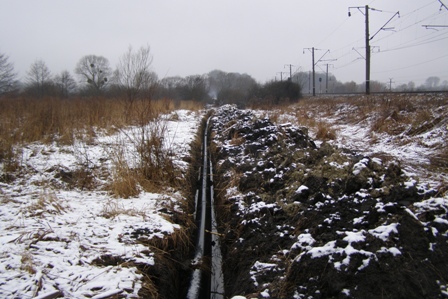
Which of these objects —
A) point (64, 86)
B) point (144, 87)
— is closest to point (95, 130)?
point (144, 87)

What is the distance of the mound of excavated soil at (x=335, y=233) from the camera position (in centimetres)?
229

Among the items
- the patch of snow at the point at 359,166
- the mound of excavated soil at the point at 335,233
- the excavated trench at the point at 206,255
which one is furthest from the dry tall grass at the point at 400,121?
the excavated trench at the point at 206,255

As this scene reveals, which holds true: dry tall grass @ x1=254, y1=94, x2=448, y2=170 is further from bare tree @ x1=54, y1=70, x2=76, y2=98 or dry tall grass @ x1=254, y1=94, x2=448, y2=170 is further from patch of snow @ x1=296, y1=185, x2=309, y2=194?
bare tree @ x1=54, y1=70, x2=76, y2=98

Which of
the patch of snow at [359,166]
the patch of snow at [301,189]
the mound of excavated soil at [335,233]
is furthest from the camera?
the patch of snow at [301,189]

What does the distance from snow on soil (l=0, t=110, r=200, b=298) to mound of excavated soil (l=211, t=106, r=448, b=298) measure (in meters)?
1.15

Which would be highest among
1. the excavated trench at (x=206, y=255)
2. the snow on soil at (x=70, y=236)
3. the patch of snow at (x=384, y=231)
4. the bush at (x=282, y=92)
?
the bush at (x=282, y=92)

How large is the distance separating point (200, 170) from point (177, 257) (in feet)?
14.7

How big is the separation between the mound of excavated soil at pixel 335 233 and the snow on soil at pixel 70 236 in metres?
1.15

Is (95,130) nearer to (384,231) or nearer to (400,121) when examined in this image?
(384,231)

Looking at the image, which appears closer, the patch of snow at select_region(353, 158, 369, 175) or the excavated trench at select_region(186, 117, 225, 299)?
the excavated trench at select_region(186, 117, 225, 299)

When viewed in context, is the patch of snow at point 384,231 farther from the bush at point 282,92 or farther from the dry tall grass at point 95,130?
the bush at point 282,92

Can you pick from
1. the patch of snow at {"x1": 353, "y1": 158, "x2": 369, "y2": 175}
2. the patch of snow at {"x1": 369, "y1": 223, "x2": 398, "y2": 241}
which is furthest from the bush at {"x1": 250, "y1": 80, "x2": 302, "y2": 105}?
the patch of snow at {"x1": 369, "y1": 223, "x2": 398, "y2": 241}

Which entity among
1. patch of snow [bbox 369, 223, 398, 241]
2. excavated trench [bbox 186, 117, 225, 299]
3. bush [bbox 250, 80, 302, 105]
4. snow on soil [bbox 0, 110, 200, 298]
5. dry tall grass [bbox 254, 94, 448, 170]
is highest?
bush [bbox 250, 80, 302, 105]

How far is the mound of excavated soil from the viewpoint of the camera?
2293 mm
